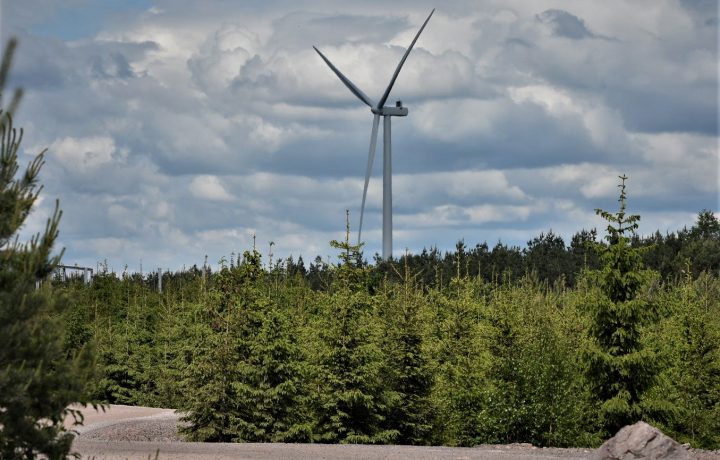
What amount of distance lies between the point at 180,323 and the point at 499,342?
12.2m

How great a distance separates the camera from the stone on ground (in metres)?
18.1

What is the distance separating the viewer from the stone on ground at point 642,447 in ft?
59.5

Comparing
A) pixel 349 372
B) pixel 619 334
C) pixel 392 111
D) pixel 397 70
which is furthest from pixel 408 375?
pixel 392 111

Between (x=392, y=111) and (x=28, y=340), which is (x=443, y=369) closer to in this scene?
(x=28, y=340)

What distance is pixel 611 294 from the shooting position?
2622 cm

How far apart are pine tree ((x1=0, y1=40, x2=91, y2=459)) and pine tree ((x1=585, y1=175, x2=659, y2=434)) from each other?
18057mm

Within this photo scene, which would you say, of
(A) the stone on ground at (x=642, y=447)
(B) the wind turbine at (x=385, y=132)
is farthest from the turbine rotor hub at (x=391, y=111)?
(A) the stone on ground at (x=642, y=447)

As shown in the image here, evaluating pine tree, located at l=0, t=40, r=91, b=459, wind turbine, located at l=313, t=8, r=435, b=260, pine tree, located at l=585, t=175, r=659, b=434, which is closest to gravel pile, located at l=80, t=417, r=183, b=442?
pine tree, located at l=585, t=175, r=659, b=434

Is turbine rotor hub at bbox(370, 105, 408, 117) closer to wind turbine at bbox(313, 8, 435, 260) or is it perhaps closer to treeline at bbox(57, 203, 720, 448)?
wind turbine at bbox(313, 8, 435, 260)

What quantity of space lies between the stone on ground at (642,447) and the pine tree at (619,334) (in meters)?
7.18

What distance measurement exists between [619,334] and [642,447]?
26.1 feet

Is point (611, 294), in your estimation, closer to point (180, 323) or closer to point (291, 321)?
point (291, 321)

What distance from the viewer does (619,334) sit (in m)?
25.8

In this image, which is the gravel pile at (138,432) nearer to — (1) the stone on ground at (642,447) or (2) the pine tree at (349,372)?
(2) the pine tree at (349,372)
